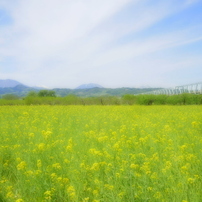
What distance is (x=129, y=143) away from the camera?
606cm

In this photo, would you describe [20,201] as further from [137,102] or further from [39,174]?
[137,102]

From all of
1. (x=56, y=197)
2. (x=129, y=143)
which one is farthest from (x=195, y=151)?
(x=56, y=197)

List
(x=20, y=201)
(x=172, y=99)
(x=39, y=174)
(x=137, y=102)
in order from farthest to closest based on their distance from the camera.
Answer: (x=137, y=102) < (x=172, y=99) < (x=39, y=174) < (x=20, y=201)

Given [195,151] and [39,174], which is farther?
[195,151]

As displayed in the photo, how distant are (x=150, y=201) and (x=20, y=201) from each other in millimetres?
A: 2000

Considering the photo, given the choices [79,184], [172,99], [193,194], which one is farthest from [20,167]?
[172,99]

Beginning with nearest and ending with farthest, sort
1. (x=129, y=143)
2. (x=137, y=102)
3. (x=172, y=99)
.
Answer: (x=129, y=143) → (x=172, y=99) → (x=137, y=102)

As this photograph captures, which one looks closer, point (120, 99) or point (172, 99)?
point (172, 99)

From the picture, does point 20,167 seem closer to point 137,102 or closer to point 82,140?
point 82,140

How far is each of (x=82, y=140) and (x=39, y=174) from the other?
253 centimetres

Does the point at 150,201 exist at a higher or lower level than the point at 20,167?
lower

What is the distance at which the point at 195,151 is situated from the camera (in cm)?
525

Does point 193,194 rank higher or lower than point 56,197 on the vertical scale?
higher

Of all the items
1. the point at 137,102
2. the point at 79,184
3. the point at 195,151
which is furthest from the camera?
the point at 137,102
